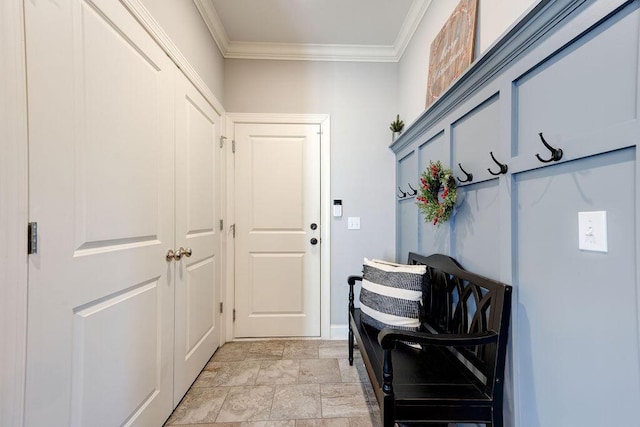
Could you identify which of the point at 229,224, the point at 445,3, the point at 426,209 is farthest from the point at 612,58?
the point at 229,224

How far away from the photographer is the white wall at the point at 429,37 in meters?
1.12

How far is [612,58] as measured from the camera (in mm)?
695

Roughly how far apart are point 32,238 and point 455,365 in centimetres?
168

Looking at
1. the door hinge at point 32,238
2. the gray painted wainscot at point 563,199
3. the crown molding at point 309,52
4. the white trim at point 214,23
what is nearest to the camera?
the gray painted wainscot at point 563,199

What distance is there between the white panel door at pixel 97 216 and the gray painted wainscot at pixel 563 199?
149 centimetres

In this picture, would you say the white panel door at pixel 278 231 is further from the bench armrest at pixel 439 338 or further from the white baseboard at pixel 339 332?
the bench armrest at pixel 439 338

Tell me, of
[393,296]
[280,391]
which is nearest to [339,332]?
[280,391]

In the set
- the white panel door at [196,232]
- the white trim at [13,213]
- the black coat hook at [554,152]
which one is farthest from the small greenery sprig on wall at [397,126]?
the white trim at [13,213]

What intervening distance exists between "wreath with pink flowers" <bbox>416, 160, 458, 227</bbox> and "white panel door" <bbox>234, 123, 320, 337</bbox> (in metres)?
1.21

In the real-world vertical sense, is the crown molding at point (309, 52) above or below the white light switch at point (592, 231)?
above

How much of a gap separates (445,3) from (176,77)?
168 centimetres

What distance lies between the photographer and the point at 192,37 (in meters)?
1.86

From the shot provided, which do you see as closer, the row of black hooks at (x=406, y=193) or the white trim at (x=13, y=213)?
the white trim at (x=13, y=213)

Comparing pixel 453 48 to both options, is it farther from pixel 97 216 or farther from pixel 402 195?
pixel 97 216
